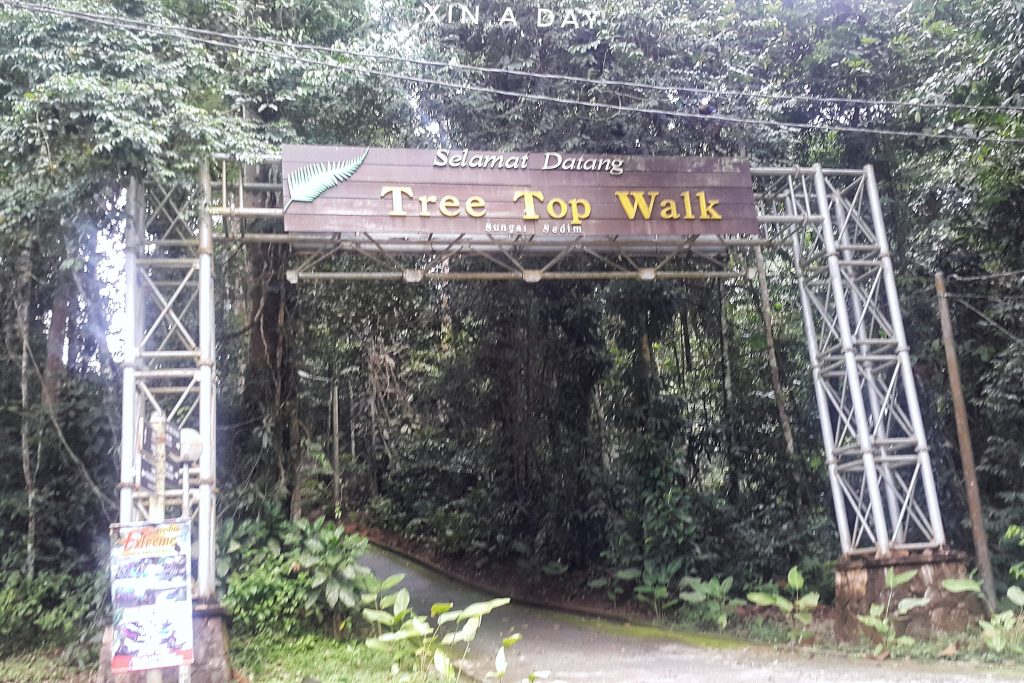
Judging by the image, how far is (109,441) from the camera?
10.6m

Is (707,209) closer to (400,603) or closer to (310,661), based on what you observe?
(400,603)

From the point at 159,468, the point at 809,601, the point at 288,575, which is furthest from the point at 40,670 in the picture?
the point at 809,601

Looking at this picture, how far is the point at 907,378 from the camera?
9.12 metres

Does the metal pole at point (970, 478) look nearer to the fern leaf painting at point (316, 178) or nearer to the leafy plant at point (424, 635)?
the leafy plant at point (424, 635)

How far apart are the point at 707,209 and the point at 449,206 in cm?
279

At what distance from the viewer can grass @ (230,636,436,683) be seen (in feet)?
25.4

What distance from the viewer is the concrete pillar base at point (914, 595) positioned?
8.40 metres

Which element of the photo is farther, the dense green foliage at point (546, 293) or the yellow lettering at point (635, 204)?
the yellow lettering at point (635, 204)

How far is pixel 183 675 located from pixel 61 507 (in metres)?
5.46

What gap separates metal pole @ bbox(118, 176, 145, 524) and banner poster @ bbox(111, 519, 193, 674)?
6.08 ft

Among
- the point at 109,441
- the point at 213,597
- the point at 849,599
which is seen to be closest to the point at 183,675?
the point at 213,597

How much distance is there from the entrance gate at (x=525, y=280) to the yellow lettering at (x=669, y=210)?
26 centimetres

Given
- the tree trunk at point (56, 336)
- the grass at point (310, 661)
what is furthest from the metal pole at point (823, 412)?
the tree trunk at point (56, 336)

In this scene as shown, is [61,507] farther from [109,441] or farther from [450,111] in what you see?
[450,111]
